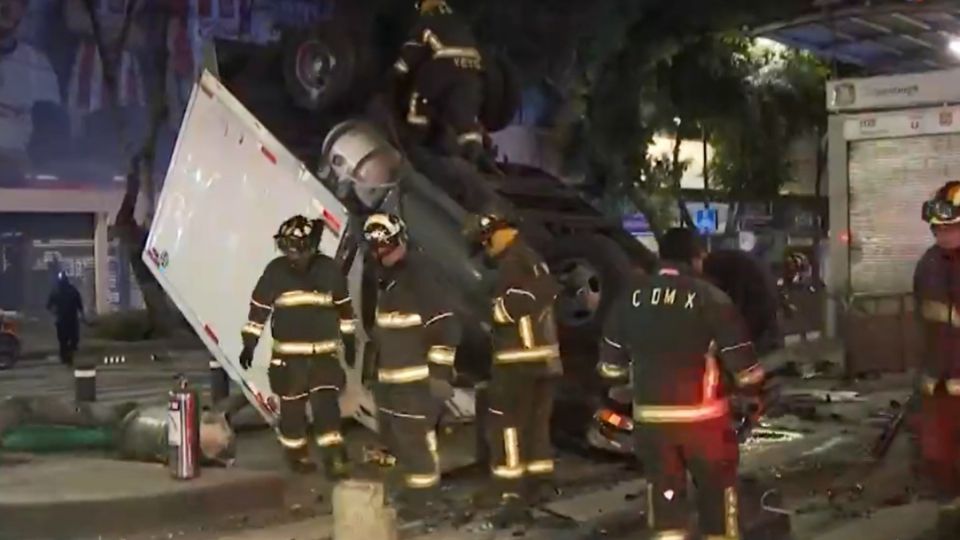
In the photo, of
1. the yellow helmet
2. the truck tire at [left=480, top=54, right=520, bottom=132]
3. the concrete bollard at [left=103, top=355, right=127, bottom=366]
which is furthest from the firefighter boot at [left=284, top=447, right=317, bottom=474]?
the concrete bollard at [left=103, top=355, right=127, bottom=366]

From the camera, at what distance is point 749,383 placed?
19.5 feet

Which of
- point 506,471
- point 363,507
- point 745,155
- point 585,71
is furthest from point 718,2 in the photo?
point 363,507

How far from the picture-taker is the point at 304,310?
8.99 m

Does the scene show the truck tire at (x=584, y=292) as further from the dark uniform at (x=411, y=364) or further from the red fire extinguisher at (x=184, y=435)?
the red fire extinguisher at (x=184, y=435)

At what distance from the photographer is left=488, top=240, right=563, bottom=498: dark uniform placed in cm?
821

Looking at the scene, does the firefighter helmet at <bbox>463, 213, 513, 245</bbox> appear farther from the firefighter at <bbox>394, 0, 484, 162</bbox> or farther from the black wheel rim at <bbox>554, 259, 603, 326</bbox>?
the firefighter at <bbox>394, 0, 484, 162</bbox>

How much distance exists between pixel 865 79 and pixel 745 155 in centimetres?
1683

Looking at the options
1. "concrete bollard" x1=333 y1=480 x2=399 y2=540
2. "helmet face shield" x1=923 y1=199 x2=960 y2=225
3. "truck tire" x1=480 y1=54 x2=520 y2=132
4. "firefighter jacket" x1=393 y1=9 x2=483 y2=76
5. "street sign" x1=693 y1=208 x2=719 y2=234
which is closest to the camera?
"concrete bollard" x1=333 y1=480 x2=399 y2=540

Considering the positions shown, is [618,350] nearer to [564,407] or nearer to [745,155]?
[564,407]

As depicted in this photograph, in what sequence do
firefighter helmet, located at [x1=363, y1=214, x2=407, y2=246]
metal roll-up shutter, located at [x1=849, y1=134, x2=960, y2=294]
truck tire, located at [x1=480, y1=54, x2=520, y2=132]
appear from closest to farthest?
firefighter helmet, located at [x1=363, y1=214, x2=407, y2=246]
truck tire, located at [x1=480, y1=54, x2=520, y2=132]
metal roll-up shutter, located at [x1=849, y1=134, x2=960, y2=294]

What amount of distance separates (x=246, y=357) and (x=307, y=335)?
0.47m

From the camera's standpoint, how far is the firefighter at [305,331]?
897 cm

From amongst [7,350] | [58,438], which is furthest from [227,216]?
[7,350]

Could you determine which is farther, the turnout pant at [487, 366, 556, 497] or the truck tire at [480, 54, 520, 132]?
the truck tire at [480, 54, 520, 132]
